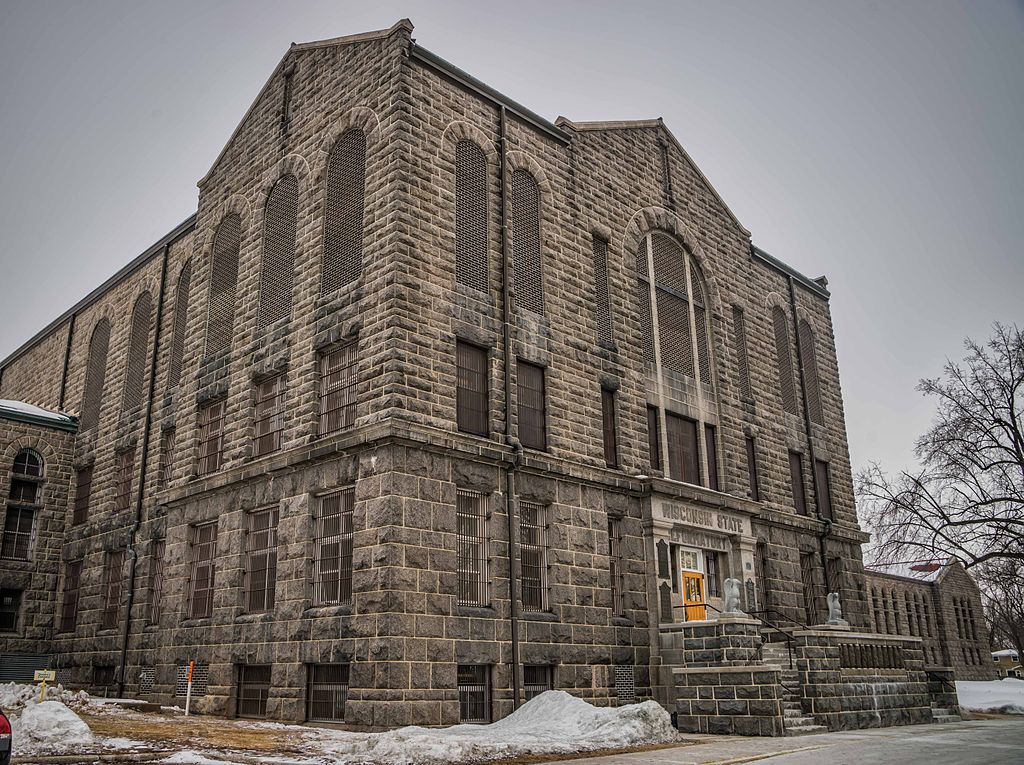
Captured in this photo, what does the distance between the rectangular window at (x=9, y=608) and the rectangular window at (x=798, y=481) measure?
2728 cm

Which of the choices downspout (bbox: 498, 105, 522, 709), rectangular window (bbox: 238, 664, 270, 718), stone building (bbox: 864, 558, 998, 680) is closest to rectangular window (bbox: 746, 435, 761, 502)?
downspout (bbox: 498, 105, 522, 709)

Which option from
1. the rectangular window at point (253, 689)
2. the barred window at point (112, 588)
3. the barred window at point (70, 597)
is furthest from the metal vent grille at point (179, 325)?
the rectangular window at point (253, 689)

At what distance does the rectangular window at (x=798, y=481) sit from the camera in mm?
31531

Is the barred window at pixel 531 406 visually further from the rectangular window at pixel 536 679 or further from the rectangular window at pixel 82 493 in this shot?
the rectangular window at pixel 82 493

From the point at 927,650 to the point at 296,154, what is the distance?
4225cm

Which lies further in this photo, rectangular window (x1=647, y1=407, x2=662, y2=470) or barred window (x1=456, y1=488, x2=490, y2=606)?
rectangular window (x1=647, y1=407, x2=662, y2=470)

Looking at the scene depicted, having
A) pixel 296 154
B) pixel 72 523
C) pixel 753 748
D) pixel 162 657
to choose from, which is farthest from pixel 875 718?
pixel 72 523

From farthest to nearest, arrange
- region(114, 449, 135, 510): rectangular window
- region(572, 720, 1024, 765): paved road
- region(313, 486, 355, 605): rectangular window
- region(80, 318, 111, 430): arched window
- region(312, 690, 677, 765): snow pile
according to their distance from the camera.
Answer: region(80, 318, 111, 430): arched window < region(114, 449, 135, 510): rectangular window < region(313, 486, 355, 605): rectangular window < region(572, 720, 1024, 765): paved road < region(312, 690, 677, 765): snow pile

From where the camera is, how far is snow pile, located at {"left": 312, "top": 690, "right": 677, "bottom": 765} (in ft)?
43.0

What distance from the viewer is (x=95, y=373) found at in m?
34.3

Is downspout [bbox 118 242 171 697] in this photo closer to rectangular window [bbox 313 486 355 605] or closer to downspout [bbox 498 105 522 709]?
rectangular window [bbox 313 486 355 605]

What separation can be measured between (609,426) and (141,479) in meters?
15.2

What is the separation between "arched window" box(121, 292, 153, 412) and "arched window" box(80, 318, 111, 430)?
2210mm

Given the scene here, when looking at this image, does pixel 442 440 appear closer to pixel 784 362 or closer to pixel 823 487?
pixel 784 362
